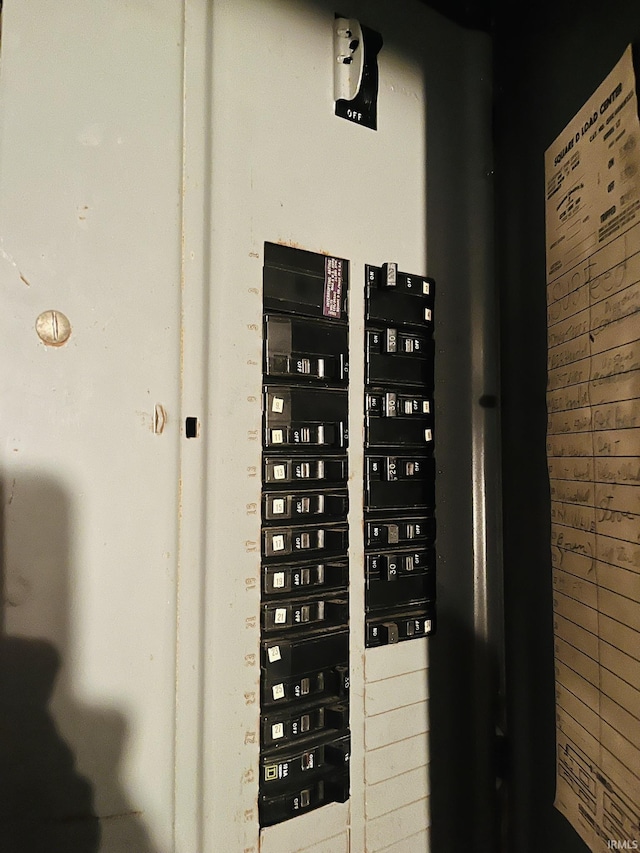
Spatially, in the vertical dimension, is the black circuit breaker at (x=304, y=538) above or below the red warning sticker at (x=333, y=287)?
below

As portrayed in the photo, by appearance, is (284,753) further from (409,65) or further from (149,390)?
(409,65)

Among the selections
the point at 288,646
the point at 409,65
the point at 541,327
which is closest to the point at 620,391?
the point at 541,327

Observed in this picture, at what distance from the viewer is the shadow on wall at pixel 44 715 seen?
0.65 m

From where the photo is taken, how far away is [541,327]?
2.99ft

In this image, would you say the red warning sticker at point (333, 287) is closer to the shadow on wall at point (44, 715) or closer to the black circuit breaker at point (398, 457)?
the black circuit breaker at point (398, 457)

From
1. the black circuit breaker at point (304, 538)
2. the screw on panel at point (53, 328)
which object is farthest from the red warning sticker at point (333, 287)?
the screw on panel at point (53, 328)

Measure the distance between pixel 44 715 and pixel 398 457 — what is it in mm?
531

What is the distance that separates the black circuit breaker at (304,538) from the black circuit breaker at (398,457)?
46 millimetres

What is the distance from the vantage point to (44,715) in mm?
663

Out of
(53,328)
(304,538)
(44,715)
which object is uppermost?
(53,328)

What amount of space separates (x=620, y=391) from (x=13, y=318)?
65cm

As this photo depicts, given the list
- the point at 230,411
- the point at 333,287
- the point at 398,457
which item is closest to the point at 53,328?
the point at 230,411

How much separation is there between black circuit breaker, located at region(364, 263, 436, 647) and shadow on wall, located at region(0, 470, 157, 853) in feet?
1.20

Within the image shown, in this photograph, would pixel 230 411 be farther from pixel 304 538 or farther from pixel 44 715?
pixel 44 715
